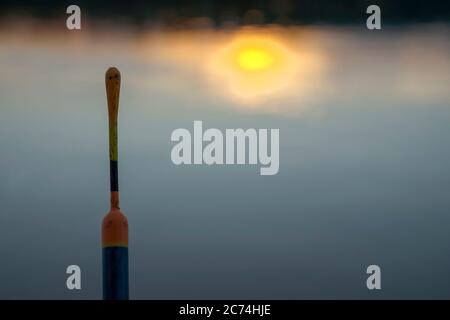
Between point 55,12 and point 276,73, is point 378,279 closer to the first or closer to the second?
point 276,73

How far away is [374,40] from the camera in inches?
187

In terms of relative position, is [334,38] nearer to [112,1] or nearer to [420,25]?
[420,25]

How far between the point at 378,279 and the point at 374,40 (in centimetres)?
101

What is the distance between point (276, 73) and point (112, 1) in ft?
2.51

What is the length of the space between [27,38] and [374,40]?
58.4 inches

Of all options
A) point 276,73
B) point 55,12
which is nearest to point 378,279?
point 276,73

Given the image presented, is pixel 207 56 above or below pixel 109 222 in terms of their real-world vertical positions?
above
